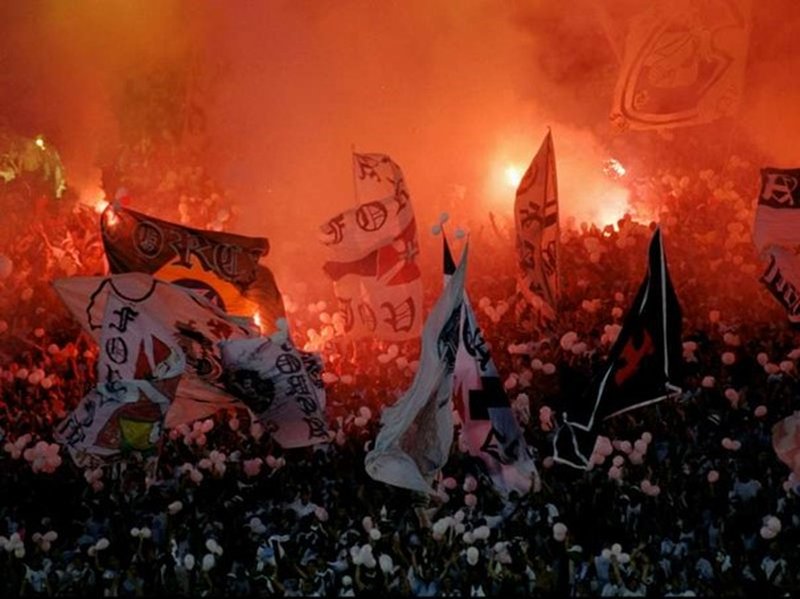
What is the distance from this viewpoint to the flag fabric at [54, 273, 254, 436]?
35.6ft

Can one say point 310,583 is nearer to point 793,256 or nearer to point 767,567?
point 767,567

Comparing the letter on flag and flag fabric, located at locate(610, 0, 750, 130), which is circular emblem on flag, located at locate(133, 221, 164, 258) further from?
flag fabric, located at locate(610, 0, 750, 130)

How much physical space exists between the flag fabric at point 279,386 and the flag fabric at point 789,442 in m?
3.45

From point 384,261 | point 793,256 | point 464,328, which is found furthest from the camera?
point 384,261

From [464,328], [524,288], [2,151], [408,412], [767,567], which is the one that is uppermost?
[2,151]

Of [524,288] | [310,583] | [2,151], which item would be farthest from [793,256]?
[2,151]

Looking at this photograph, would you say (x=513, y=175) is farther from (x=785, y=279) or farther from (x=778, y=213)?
(x=785, y=279)

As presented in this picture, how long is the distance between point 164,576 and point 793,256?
19.6ft

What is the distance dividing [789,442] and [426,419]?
2580 millimetres

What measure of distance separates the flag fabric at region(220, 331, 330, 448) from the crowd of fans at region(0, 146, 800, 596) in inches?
17.9

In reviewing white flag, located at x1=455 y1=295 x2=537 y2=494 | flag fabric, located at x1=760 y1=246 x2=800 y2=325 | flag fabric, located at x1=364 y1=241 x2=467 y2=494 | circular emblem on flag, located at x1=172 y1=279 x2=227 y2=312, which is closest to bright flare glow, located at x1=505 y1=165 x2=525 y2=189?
circular emblem on flag, located at x1=172 y1=279 x2=227 y2=312

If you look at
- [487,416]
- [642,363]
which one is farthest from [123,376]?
[642,363]

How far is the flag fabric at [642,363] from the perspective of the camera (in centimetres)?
909

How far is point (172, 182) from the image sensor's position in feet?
60.4
